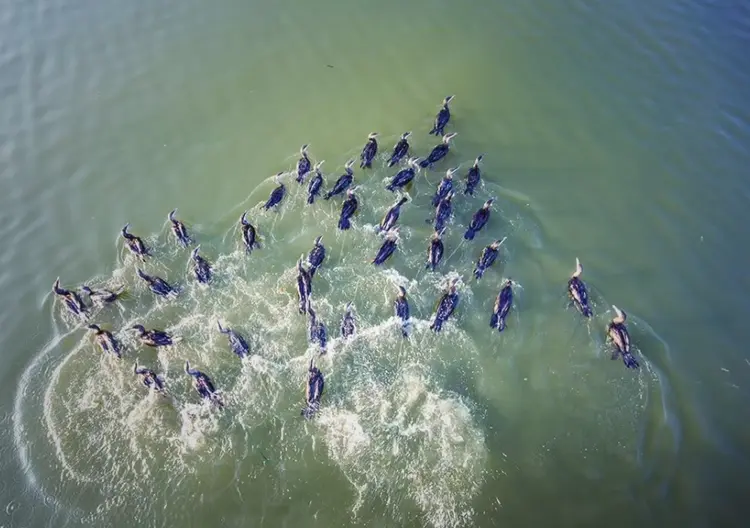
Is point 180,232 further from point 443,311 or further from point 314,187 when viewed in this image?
point 443,311

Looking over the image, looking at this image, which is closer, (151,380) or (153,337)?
(151,380)

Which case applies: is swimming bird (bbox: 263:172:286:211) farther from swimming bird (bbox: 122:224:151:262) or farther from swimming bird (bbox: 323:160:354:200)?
swimming bird (bbox: 122:224:151:262)

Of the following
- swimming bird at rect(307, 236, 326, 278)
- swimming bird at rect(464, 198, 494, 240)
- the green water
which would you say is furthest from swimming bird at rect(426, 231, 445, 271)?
swimming bird at rect(307, 236, 326, 278)

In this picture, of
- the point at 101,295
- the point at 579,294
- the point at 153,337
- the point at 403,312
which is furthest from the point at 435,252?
the point at 101,295

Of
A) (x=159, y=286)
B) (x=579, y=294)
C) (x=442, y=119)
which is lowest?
(x=579, y=294)

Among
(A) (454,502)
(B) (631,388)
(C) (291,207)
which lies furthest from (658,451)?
(C) (291,207)

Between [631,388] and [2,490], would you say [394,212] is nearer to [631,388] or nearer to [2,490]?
[631,388]
